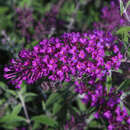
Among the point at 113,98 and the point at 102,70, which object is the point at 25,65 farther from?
the point at 113,98

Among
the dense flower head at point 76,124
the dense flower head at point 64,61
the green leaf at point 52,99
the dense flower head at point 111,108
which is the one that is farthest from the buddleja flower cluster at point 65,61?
the dense flower head at point 76,124

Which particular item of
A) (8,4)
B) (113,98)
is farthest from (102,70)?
(8,4)

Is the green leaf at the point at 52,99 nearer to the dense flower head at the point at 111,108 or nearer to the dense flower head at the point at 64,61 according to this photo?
the dense flower head at the point at 111,108

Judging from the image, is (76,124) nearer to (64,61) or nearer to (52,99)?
(52,99)

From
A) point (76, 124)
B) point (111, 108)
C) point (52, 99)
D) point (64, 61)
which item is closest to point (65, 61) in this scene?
point (64, 61)

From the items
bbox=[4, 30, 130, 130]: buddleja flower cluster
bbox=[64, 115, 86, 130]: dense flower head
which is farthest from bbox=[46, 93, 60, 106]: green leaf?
bbox=[4, 30, 130, 130]: buddleja flower cluster

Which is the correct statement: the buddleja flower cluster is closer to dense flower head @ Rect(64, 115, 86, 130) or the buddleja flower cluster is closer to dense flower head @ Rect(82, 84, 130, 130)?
dense flower head @ Rect(82, 84, 130, 130)

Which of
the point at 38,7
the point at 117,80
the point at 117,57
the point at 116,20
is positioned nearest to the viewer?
the point at 117,57
